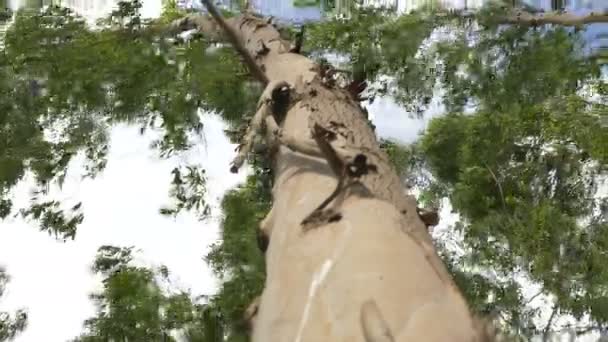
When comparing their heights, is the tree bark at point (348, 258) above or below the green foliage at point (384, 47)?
above

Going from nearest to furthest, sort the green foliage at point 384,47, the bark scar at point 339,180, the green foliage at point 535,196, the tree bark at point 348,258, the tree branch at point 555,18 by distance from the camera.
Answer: the tree bark at point 348,258
the bark scar at point 339,180
the green foliage at point 535,196
the tree branch at point 555,18
the green foliage at point 384,47

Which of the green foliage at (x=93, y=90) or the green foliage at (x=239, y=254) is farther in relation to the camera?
the green foliage at (x=93, y=90)

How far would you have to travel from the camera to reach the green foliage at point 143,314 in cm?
496

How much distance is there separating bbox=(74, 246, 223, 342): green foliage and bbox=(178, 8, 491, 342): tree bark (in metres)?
2.62

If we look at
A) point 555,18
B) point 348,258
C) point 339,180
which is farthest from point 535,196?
point 348,258

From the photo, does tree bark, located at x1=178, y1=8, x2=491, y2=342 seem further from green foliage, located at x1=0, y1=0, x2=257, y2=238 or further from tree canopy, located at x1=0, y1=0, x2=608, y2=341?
green foliage, located at x1=0, y1=0, x2=257, y2=238

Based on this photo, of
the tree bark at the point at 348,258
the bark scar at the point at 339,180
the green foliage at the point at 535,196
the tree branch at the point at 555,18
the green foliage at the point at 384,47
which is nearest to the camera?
the tree bark at the point at 348,258

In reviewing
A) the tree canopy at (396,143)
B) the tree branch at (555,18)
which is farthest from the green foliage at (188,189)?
the tree branch at (555,18)

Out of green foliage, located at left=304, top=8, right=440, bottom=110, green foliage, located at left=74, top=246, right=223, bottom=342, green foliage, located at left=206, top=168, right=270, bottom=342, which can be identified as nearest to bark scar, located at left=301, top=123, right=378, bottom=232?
green foliage, located at left=206, top=168, right=270, bottom=342

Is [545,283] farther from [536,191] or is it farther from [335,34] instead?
[335,34]

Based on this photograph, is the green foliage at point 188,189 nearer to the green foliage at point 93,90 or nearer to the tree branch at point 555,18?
the green foliage at point 93,90

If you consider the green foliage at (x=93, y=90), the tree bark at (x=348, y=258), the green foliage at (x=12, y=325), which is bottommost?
A: the green foliage at (x=12, y=325)

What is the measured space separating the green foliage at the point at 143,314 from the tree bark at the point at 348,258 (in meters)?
2.62

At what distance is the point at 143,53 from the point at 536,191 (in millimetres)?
3718
